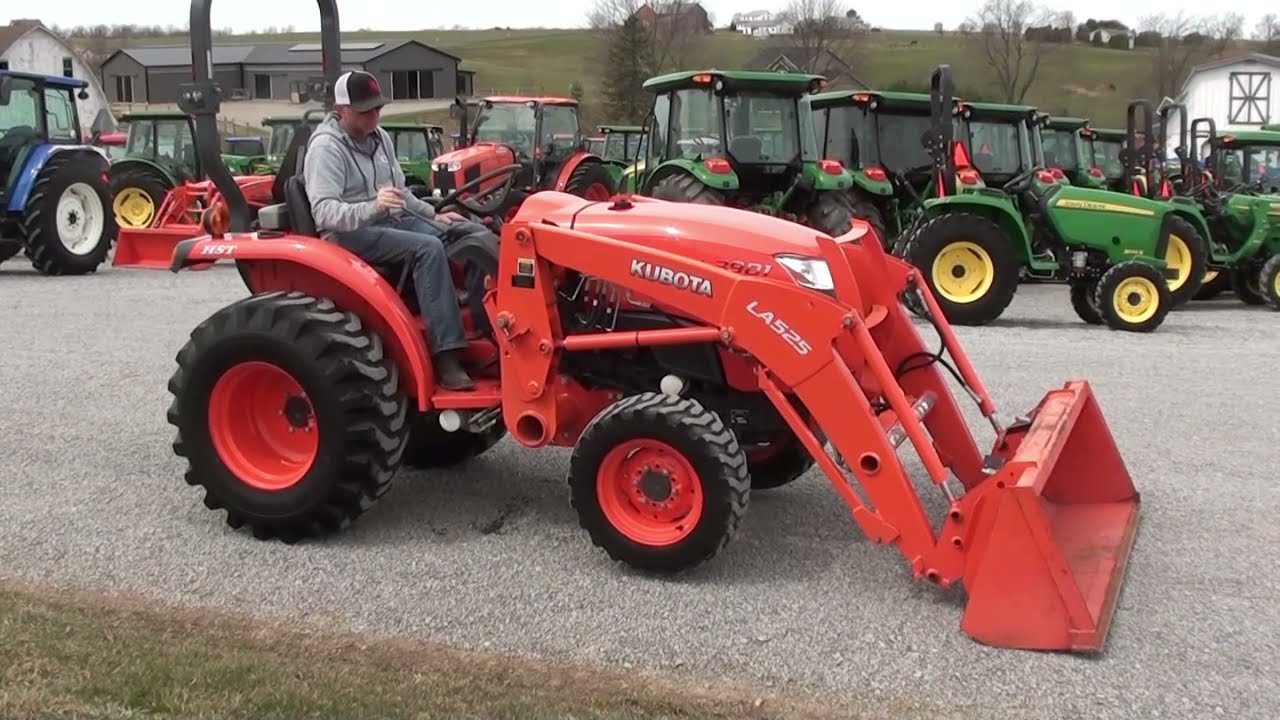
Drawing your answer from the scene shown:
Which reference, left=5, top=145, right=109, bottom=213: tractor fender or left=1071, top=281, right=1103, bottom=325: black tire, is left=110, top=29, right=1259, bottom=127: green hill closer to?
left=1071, top=281, right=1103, bottom=325: black tire

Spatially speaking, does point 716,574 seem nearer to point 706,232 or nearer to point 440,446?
point 706,232

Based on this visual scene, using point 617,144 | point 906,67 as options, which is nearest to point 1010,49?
point 906,67

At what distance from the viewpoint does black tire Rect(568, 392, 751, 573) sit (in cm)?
405

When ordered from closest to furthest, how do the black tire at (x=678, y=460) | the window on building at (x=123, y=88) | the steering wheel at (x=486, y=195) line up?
1. the black tire at (x=678, y=460)
2. the steering wheel at (x=486, y=195)
3. the window on building at (x=123, y=88)

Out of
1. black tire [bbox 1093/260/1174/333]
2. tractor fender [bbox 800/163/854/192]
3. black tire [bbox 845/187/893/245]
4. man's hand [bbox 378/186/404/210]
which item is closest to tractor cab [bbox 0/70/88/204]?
tractor fender [bbox 800/163/854/192]

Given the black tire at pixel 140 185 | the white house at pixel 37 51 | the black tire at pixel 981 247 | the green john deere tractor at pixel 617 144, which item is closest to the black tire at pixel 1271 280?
the black tire at pixel 981 247

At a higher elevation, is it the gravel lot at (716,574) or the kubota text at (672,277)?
the kubota text at (672,277)

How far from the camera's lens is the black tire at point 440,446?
18.2ft

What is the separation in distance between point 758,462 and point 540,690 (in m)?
1.94

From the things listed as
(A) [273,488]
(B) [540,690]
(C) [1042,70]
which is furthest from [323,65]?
(C) [1042,70]

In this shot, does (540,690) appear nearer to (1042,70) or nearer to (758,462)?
(758,462)

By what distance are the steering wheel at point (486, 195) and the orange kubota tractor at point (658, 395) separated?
4 centimetres

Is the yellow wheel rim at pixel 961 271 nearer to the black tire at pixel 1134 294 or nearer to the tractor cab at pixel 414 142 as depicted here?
the black tire at pixel 1134 294

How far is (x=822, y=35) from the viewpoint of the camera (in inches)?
2356
